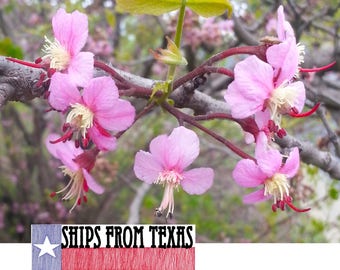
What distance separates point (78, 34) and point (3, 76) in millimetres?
138

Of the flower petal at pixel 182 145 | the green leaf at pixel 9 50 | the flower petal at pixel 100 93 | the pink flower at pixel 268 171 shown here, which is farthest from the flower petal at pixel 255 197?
the green leaf at pixel 9 50

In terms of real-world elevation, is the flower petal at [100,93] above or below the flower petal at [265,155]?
above

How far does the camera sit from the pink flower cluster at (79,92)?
69cm

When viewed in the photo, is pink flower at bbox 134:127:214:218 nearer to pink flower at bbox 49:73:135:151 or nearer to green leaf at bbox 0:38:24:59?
pink flower at bbox 49:73:135:151

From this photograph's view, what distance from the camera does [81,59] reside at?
0.69m

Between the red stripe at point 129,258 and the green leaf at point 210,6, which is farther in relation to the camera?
the red stripe at point 129,258

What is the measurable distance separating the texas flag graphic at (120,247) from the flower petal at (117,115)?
1.00 feet

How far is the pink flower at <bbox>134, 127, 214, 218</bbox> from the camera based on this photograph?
0.72 meters

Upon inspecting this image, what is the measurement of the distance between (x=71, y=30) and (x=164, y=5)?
0.13 metres

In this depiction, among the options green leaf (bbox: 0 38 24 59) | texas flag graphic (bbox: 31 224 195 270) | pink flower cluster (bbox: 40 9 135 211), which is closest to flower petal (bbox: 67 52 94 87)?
pink flower cluster (bbox: 40 9 135 211)

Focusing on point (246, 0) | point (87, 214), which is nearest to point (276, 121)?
point (246, 0)

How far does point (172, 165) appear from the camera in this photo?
29.3 inches

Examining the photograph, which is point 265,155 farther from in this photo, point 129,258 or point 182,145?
point 129,258

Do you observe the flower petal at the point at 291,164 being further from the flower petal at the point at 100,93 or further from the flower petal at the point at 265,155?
the flower petal at the point at 100,93
